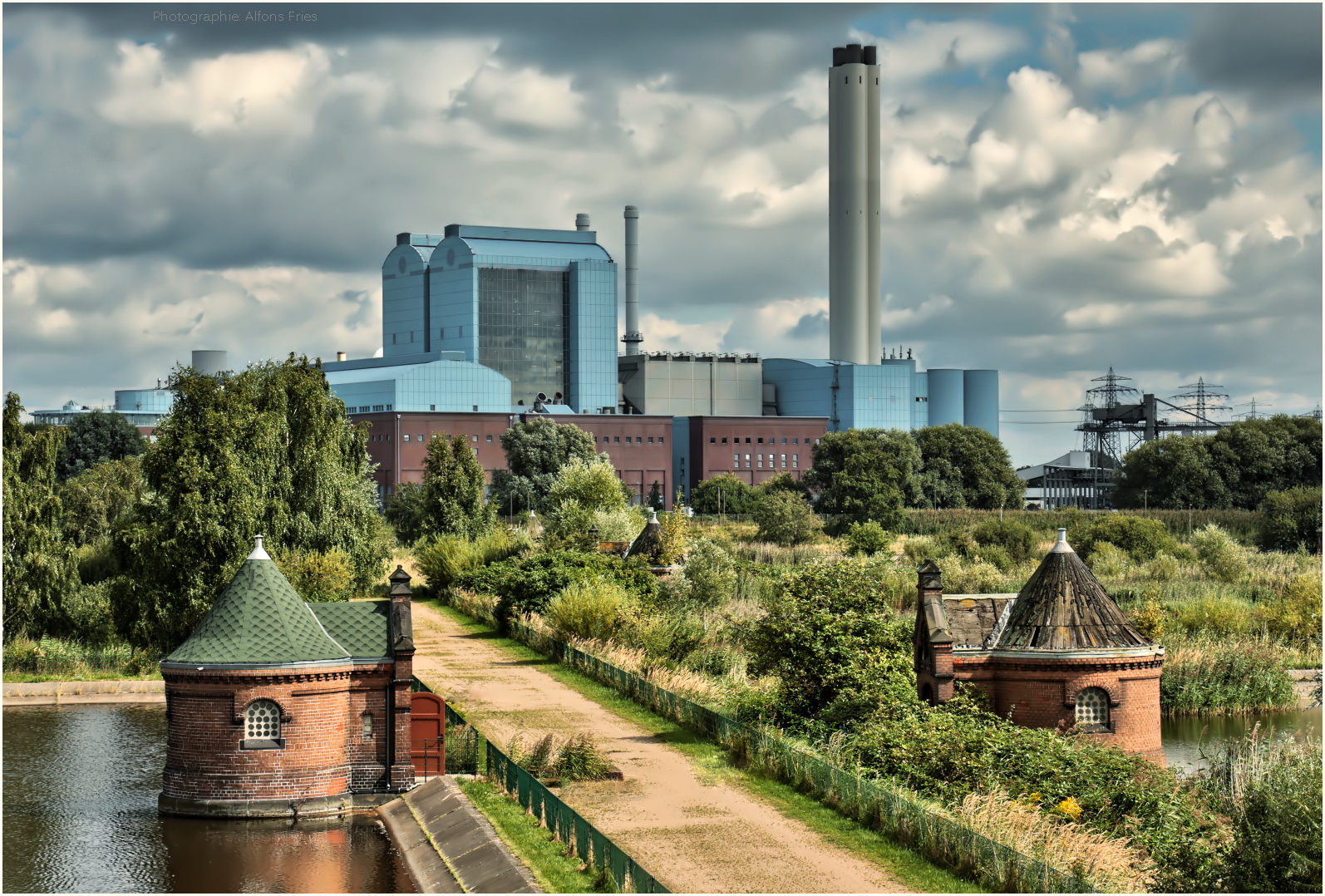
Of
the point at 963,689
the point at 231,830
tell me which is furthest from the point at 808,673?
the point at 231,830

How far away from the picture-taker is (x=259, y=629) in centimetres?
2688

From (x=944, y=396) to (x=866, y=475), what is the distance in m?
51.5

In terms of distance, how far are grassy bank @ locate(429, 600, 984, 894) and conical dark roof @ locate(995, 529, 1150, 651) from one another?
19.8 ft

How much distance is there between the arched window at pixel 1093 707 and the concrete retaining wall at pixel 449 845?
38.8 ft

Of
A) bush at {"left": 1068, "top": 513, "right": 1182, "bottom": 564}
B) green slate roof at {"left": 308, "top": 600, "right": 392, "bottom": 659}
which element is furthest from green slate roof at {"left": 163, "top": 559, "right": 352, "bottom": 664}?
bush at {"left": 1068, "top": 513, "right": 1182, "bottom": 564}

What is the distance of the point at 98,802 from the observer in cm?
2778

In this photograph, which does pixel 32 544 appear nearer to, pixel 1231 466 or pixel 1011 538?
pixel 1011 538

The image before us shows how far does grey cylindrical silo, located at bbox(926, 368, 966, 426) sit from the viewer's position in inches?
5979

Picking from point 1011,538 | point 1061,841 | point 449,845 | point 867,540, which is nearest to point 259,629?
point 449,845

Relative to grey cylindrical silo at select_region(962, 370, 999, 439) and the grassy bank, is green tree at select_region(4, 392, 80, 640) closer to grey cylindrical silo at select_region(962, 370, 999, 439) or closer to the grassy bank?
the grassy bank

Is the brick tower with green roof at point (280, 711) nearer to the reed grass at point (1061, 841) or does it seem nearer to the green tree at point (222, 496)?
the reed grass at point (1061, 841)

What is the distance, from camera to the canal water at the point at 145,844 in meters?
22.9

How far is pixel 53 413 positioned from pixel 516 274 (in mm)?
42299

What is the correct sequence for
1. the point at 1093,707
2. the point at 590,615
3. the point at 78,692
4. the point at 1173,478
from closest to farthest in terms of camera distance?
the point at 1093,707, the point at 78,692, the point at 590,615, the point at 1173,478
